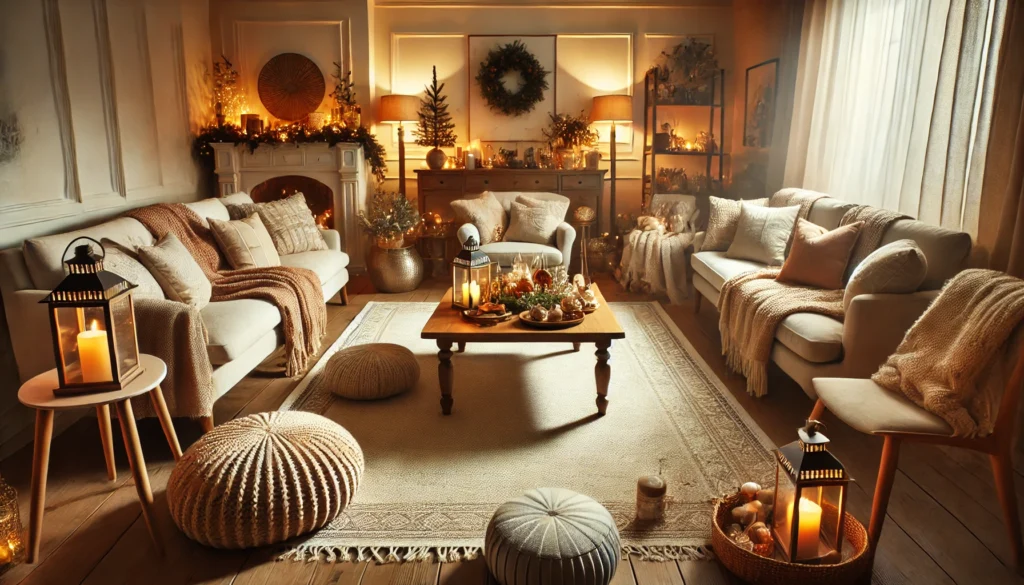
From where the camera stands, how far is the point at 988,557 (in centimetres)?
218

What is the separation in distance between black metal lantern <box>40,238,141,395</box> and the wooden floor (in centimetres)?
54

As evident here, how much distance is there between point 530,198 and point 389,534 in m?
4.05

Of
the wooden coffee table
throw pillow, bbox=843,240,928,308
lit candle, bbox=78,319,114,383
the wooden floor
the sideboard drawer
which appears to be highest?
the sideboard drawer

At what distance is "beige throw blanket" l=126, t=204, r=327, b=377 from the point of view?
3.80 meters

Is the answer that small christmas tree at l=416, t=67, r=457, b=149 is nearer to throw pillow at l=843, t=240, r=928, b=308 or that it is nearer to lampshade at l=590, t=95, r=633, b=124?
lampshade at l=590, t=95, r=633, b=124

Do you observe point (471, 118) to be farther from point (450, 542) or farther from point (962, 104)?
point (450, 542)

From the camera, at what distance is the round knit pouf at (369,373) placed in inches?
136

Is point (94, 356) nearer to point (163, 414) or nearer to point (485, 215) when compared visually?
point (163, 414)

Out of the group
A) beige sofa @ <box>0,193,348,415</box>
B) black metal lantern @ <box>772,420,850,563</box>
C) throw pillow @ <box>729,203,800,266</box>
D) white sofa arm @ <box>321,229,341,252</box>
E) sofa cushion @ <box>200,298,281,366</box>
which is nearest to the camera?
black metal lantern @ <box>772,420,850,563</box>

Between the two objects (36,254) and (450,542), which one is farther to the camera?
(36,254)

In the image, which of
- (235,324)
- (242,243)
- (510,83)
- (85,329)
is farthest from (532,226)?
(85,329)

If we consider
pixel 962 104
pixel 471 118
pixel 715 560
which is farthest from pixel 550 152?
pixel 715 560

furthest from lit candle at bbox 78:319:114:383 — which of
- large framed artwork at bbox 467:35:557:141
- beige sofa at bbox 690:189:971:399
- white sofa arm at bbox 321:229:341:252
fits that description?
large framed artwork at bbox 467:35:557:141

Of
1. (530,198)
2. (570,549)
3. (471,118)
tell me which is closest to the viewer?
(570,549)
